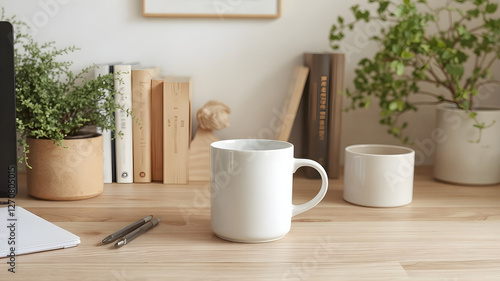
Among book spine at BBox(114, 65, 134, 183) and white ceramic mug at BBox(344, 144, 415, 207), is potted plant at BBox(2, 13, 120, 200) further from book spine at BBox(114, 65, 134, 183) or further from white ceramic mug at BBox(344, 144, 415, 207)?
white ceramic mug at BBox(344, 144, 415, 207)

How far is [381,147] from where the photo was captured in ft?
3.50

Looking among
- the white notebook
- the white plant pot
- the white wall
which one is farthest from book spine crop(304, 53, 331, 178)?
the white notebook

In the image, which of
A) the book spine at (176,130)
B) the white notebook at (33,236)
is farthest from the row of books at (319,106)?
the white notebook at (33,236)

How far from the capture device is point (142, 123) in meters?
1.11

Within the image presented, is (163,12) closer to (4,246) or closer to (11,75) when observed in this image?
(11,75)

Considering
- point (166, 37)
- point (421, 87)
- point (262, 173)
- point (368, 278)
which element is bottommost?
point (368, 278)

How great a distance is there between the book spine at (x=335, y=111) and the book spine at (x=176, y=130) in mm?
313

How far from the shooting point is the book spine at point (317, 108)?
44.9 inches

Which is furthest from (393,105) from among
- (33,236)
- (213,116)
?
(33,236)

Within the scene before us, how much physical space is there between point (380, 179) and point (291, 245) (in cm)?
28

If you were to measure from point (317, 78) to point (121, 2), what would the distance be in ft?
1.60

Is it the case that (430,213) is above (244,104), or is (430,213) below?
below

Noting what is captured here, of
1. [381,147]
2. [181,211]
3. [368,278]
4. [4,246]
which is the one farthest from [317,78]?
[4,246]

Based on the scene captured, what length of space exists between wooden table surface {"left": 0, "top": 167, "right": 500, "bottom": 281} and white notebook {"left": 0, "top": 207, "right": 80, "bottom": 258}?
0.04 ft
